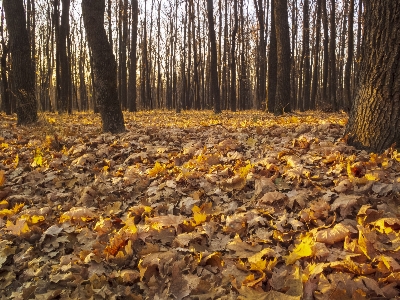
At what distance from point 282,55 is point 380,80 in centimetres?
673

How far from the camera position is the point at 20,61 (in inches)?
324

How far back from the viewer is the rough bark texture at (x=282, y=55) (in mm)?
10414

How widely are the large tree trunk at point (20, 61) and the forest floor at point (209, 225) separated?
3835mm

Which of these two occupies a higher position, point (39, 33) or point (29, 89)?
point (39, 33)

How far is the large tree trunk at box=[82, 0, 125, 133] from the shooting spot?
6.46 metres

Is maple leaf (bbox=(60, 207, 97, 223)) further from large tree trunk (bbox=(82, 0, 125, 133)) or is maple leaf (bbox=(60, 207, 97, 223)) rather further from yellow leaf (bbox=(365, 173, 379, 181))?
large tree trunk (bbox=(82, 0, 125, 133))

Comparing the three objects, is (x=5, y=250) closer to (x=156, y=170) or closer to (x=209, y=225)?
(x=209, y=225)

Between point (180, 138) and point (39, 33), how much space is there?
28120 mm

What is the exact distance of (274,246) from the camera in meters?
2.57

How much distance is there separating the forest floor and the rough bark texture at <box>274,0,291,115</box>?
5.88m

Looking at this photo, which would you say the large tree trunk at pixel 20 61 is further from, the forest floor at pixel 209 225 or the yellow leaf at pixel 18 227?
the yellow leaf at pixel 18 227

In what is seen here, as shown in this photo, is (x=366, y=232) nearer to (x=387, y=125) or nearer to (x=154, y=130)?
(x=387, y=125)

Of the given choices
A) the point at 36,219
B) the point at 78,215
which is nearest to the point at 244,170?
the point at 78,215

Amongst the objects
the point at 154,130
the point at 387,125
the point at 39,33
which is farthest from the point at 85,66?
the point at 387,125
